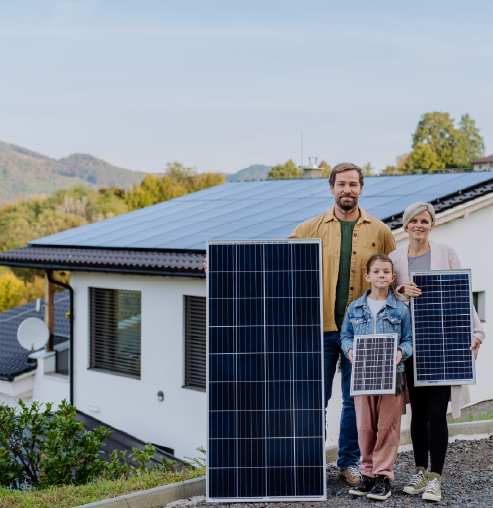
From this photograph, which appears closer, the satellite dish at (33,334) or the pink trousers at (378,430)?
the pink trousers at (378,430)

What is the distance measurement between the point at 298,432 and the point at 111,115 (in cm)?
11488

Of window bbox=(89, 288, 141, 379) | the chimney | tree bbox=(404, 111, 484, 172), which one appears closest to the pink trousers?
window bbox=(89, 288, 141, 379)

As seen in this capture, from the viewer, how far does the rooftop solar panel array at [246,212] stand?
11453 millimetres

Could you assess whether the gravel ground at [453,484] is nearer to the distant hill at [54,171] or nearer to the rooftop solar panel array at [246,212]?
the rooftop solar panel array at [246,212]

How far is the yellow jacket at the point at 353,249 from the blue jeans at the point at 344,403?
145mm

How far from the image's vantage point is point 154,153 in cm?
11800

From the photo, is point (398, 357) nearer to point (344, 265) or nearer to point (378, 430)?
point (378, 430)

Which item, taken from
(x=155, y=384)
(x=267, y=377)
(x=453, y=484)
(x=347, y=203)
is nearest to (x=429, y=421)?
(x=453, y=484)

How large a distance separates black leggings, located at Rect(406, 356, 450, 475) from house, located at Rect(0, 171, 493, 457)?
4.97 m

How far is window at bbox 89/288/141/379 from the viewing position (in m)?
12.3

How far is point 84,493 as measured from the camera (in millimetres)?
5312

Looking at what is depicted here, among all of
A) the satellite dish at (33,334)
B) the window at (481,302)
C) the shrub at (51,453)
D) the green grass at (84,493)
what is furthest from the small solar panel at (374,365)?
the satellite dish at (33,334)

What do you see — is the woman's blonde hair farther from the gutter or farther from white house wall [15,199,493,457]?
white house wall [15,199,493,457]

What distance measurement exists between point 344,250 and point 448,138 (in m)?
85.9
